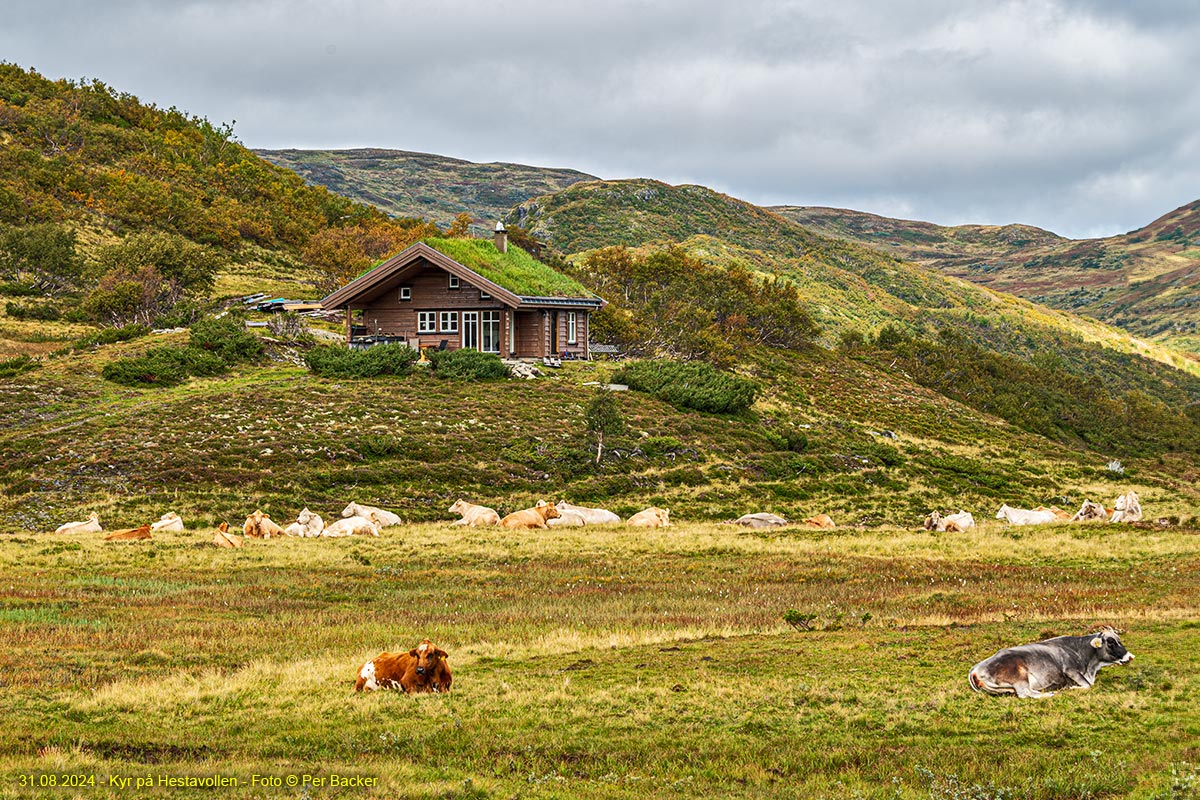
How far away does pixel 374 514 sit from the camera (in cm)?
3528

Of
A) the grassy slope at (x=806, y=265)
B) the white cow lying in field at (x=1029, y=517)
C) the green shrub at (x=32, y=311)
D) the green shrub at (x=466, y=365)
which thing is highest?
the grassy slope at (x=806, y=265)

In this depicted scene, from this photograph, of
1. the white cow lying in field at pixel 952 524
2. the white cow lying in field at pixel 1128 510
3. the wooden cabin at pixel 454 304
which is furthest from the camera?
the wooden cabin at pixel 454 304

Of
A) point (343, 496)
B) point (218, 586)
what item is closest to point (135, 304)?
point (343, 496)

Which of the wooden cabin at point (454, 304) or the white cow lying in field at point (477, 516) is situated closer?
the white cow lying in field at point (477, 516)

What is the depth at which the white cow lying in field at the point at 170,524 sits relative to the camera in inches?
1252

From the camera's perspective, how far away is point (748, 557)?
92.1 ft

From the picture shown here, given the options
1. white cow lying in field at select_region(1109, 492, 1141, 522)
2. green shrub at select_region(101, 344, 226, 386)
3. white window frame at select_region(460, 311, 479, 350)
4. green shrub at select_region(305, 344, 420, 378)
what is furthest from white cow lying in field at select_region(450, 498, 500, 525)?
white window frame at select_region(460, 311, 479, 350)

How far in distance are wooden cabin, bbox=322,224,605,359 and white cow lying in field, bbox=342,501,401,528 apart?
29980mm

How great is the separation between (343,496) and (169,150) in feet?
323

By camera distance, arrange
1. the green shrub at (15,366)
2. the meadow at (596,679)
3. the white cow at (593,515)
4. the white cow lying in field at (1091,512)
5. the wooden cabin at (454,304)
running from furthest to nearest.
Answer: the wooden cabin at (454,304)
the green shrub at (15,366)
the white cow at (593,515)
the white cow lying in field at (1091,512)
the meadow at (596,679)

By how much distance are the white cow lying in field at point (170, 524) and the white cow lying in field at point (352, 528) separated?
4.59 meters

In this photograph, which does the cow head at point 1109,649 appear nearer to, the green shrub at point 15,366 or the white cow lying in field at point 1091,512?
the white cow lying in field at point 1091,512

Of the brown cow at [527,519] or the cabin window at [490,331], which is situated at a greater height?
the cabin window at [490,331]

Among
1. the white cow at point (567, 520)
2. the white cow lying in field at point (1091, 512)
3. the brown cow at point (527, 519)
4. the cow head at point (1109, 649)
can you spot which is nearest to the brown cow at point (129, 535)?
the brown cow at point (527, 519)
